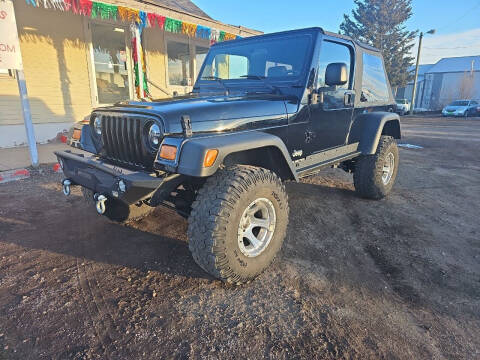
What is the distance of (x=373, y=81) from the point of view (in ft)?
14.5

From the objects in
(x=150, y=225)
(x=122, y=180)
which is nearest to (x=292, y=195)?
(x=150, y=225)

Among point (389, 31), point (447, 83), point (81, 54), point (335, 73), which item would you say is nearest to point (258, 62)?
point (335, 73)

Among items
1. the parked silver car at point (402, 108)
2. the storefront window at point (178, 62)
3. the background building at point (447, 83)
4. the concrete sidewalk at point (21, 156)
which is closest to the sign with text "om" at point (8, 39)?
the concrete sidewalk at point (21, 156)

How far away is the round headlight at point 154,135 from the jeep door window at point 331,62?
5.95ft

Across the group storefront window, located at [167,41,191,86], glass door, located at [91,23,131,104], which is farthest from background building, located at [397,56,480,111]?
glass door, located at [91,23,131,104]

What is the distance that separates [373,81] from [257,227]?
3.02 m

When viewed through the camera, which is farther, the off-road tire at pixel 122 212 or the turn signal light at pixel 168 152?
the off-road tire at pixel 122 212

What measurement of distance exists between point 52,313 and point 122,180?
1.03 metres

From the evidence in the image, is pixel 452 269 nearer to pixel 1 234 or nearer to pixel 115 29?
pixel 1 234

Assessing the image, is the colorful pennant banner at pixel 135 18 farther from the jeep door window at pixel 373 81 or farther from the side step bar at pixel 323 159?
the side step bar at pixel 323 159

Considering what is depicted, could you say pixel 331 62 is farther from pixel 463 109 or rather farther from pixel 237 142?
pixel 463 109

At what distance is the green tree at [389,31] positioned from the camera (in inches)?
1476

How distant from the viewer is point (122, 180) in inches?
85.7

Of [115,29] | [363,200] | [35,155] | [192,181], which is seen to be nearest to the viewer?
[192,181]
